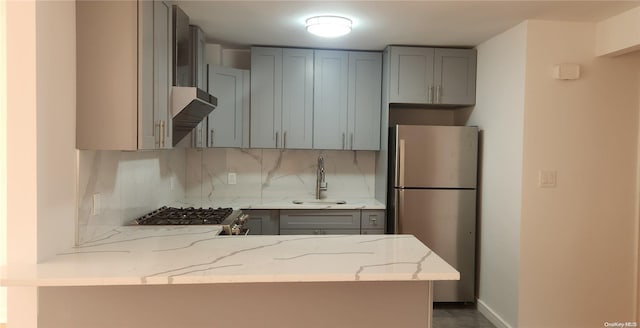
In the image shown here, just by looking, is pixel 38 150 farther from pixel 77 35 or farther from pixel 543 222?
pixel 543 222

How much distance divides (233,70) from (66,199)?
225 cm

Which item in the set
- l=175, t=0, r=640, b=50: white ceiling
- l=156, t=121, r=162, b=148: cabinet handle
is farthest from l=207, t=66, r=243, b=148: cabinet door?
l=156, t=121, r=162, b=148: cabinet handle

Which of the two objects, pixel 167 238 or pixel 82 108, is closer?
pixel 82 108

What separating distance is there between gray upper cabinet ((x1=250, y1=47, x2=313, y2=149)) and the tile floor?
184cm

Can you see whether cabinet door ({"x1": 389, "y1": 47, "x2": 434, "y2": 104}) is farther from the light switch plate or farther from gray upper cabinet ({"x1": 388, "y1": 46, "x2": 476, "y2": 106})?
the light switch plate

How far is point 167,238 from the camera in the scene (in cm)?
249

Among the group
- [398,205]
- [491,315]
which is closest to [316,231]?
[398,205]

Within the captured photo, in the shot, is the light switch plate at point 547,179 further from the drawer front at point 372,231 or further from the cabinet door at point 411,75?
the drawer front at point 372,231

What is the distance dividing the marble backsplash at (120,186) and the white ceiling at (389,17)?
1.09 m

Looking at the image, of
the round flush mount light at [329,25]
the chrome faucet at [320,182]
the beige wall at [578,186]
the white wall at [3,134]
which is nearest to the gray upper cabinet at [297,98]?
the chrome faucet at [320,182]

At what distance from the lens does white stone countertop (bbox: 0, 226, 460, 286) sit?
177 centimetres

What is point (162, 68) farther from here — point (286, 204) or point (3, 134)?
Answer: point (286, 204)

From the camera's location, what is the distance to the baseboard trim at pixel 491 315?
11.5 feet

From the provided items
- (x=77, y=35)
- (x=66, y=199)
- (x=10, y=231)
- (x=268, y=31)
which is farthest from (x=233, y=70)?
(x=10, y=231)
